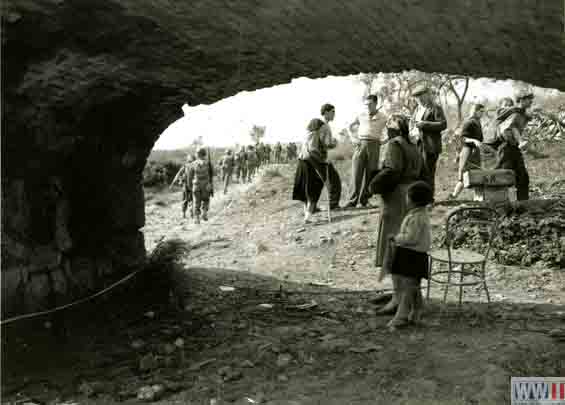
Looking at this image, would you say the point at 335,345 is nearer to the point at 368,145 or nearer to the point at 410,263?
the point at 410,263

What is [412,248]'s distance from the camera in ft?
14.3

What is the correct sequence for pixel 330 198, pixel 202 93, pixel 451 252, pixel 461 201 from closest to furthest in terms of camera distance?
pixel 202 93 → pixel 451 252 → pixel 461 201 → pixel 330 198

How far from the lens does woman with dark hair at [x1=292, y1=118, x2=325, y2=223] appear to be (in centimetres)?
917

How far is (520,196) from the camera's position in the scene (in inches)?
322

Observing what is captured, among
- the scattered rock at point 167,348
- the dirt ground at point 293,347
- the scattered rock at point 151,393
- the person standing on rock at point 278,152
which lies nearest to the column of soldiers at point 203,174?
the person standing on rock at point 278,152

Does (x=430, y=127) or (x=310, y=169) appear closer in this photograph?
(x=430, y=127)

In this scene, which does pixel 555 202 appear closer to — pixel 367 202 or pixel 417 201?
pixel 367 202

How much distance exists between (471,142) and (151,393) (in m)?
7.01

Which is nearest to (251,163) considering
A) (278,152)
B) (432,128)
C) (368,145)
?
(278,152)

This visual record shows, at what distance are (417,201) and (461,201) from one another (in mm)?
4985

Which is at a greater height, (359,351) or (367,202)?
(367,202)

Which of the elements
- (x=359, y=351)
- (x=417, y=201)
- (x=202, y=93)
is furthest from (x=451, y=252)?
(x=202, y=93)
